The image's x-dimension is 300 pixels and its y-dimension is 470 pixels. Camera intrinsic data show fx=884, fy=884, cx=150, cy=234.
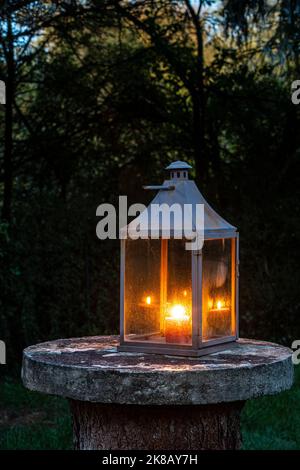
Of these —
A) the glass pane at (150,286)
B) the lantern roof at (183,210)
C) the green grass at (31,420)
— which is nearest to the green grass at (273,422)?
the green grass at (31,420)

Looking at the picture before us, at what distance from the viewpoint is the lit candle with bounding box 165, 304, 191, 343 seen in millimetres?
3479

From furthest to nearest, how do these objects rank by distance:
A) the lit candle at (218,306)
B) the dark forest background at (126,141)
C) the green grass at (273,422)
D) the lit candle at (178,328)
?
the dark forest background at (126,141) < the green grass at (273,422) < the lit candle at (218,306) < the lit candle at (178,328)

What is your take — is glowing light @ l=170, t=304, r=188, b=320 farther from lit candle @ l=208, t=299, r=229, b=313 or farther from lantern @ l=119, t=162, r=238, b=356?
lit candle @ l=208, t=299, r=229, b=313

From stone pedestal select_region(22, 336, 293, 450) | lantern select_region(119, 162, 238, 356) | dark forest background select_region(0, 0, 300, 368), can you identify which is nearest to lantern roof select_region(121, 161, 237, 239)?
lantern select_region(119, 162, 238, 356)

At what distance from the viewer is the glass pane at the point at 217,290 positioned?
354 centimetres

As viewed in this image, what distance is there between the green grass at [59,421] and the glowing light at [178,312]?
6.33 feet

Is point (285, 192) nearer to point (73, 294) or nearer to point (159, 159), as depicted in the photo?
point (159, 159)

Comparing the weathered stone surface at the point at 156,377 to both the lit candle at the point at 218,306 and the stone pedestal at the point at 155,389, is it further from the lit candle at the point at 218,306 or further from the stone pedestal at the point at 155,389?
the lit candle at the point at 218,306

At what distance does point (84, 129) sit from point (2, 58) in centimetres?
97

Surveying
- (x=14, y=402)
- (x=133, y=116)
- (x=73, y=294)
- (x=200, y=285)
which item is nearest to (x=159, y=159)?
(x=133, y=116)

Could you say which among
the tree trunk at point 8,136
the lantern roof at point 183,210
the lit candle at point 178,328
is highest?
the tree trunk at point 8,136

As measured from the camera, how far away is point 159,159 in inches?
320

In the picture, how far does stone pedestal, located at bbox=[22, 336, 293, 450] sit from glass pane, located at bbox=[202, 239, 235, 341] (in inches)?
4.2

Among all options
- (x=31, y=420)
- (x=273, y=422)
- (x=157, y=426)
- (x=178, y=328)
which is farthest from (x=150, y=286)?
(x=31, y=420)
